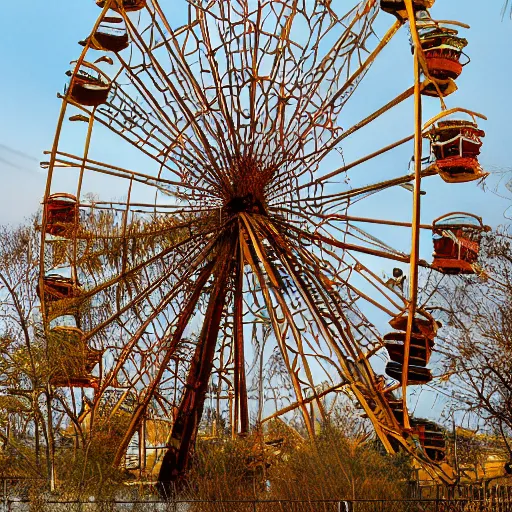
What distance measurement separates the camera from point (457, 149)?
11266 millimetres

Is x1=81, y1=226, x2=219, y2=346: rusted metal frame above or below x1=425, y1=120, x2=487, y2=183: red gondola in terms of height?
below

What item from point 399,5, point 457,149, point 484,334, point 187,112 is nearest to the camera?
point 399,5

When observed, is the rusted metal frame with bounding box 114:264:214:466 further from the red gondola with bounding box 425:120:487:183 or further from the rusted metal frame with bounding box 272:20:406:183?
the red gondola with bounding box 425:120:487:183

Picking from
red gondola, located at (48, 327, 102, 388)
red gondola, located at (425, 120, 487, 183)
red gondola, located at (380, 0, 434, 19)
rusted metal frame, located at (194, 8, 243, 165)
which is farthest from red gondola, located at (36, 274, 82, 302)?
red gondola, located at (380, 0, 434, 19)

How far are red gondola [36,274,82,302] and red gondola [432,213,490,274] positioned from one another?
16.0 ft

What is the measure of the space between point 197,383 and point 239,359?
74 cm

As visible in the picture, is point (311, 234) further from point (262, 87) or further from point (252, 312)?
point (262, 87)

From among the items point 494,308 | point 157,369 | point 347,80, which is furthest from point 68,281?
point 494,308

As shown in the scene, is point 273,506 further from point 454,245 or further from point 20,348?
point 20,348

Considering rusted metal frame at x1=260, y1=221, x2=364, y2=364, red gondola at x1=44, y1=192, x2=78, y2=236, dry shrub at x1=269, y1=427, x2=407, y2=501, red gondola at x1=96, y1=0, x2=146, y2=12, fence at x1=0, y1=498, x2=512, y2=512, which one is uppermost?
red gondola at x1=96, y1=0, x2=146, y2=12

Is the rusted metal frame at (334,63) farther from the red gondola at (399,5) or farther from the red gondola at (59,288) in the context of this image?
the red gondola at (59,288)

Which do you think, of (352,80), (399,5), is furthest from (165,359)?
(399,5)

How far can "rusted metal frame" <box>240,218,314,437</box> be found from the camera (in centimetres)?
1073

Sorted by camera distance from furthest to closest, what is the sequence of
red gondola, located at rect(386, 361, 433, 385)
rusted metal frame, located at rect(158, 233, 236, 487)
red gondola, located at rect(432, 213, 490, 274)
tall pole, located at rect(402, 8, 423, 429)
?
red gondola, located at rect(432, 213, 490, 274) → rusted metal frame, located at rect(158, 233, 236, 487) → red gondola, located at rect(386, 361, 433, 385) → tall pole, located at rect(402, 8, 423, 429)
